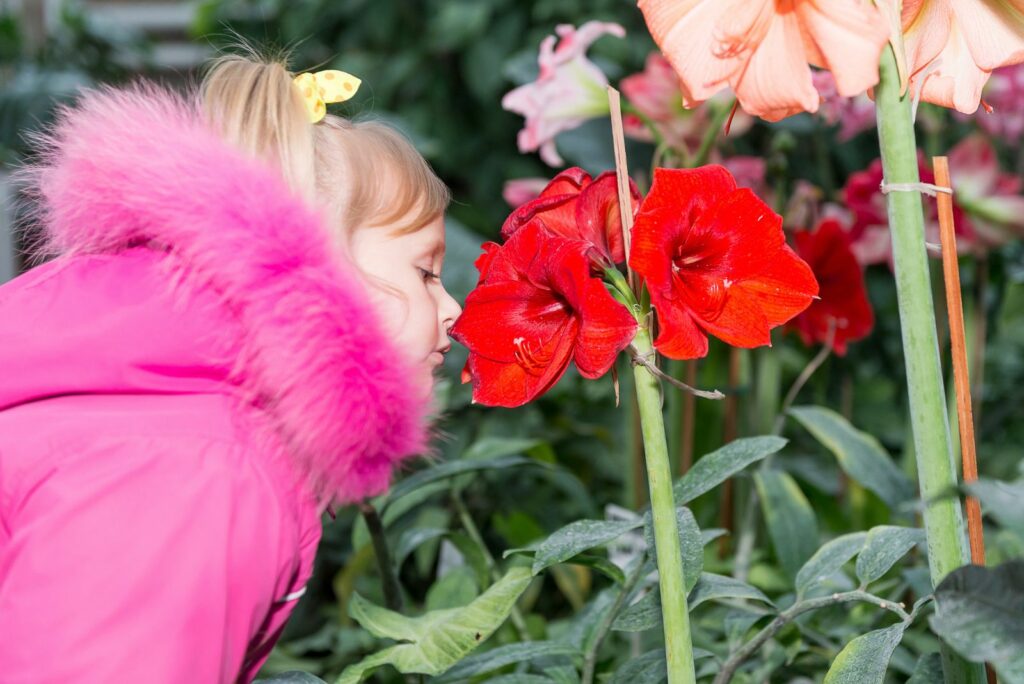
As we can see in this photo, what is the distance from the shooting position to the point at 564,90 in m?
1.23

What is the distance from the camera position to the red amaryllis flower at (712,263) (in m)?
0.59

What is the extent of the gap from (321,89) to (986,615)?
503 mm

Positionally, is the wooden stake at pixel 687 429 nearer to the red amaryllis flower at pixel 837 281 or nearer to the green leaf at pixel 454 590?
the red amaryllis flower at pixel 837 281

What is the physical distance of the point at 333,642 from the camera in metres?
1.37

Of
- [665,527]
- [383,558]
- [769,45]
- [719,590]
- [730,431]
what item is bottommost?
[730,431]

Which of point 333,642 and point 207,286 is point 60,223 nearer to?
point 207,286

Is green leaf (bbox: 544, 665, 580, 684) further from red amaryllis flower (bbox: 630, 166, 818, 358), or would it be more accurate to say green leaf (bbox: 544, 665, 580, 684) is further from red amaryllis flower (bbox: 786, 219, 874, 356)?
red amaryllis flower (bbox: 786, 219, 874, 356)

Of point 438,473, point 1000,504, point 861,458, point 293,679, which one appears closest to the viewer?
point 1000,504

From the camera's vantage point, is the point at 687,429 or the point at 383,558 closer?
the point at 383,558

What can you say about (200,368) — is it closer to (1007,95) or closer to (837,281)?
(837,281)

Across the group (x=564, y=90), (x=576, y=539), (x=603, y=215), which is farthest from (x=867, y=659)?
(x=564, y=90)

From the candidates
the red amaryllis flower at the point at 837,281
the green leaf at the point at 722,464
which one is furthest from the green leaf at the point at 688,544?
the red amaryllis flower at the point at 837,281

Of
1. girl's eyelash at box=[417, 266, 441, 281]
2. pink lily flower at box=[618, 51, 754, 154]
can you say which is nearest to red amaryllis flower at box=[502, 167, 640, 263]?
girl's eyelash at box=[417, 266, 441, 281]

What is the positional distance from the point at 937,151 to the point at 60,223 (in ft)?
3.73
